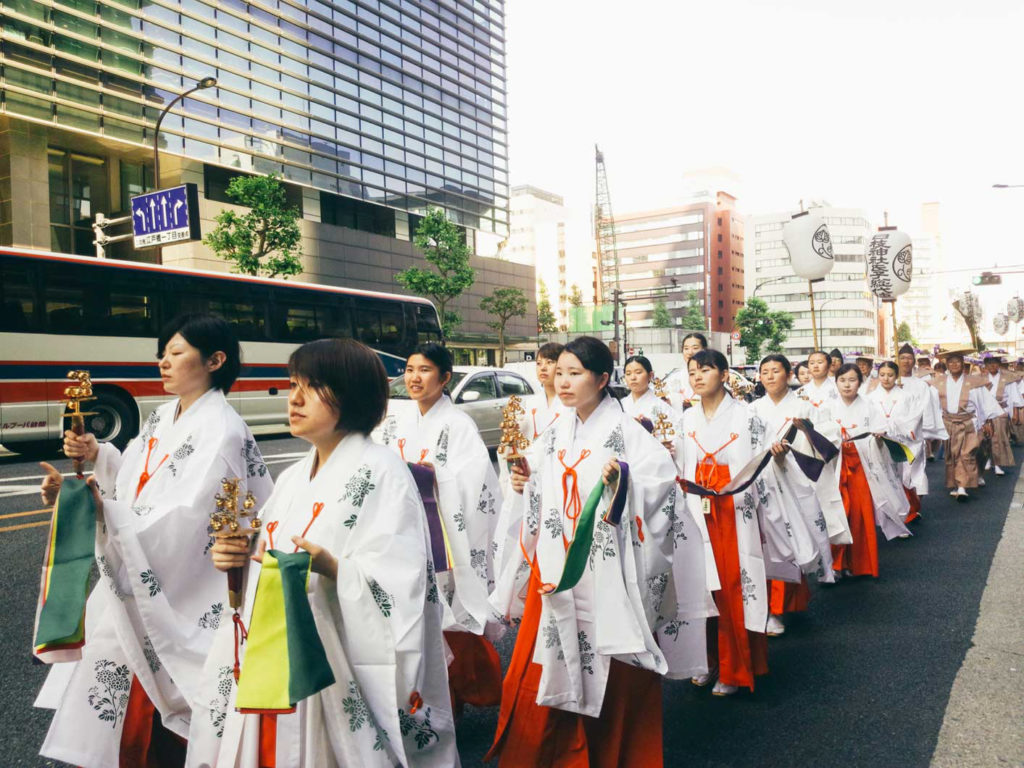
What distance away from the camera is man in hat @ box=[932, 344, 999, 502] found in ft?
30.0

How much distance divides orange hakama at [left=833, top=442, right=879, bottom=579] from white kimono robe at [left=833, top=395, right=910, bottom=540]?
376mm

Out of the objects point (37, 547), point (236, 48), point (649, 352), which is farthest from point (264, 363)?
point (649, 352)

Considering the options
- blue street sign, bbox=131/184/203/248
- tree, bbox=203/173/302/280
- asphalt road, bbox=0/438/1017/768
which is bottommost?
asphalt road, bbox=0/438/1017/768

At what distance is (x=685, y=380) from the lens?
32.7 ft

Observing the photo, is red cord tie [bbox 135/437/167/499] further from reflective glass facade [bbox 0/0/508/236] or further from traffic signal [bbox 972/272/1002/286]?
traffic signal [bbox 972/272/1002/286]

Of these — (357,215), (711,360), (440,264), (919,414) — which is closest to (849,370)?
(919,414)

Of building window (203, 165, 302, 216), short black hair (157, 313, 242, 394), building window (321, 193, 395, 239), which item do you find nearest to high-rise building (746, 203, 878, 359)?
building window (321, 193, 395, 239)

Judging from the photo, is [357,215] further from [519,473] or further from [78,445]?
[78,445]

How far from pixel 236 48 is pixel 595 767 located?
116ft

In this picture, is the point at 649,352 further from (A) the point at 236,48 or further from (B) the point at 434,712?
(B) the point at 434,712

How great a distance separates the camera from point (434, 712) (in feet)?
6.73

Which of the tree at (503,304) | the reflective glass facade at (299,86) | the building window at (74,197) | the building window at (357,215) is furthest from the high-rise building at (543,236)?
the building window at (74,197)

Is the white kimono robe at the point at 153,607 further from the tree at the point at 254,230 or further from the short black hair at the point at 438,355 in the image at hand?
the tree at the point at 254,230

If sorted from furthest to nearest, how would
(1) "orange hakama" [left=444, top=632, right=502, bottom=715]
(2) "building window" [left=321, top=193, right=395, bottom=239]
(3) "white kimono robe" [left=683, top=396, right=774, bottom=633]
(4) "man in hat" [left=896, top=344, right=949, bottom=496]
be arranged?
(2) "building window" [left=321, top=193, right=395, bottom=239]
(4) "man in hat" [left=896, top=344, right=949, bottom=496]
(3) "white kimono robe" [left=683, top=396, right=774, bottom=633]
(1) "orange hakama" [left=444, top=632, right=502, bottom=715]
